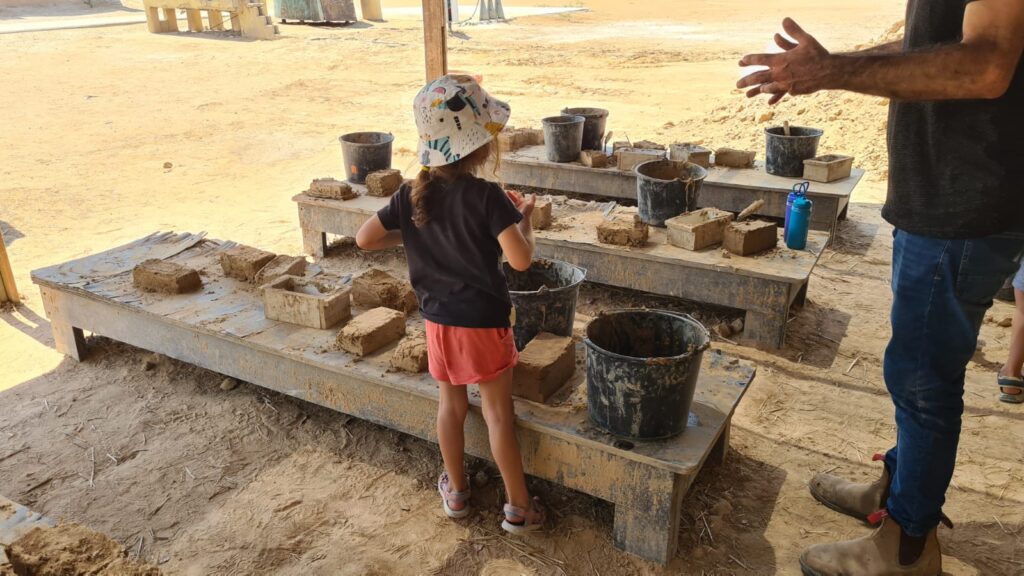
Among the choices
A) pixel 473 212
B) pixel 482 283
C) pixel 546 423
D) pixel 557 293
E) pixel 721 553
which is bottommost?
pixel 721 553

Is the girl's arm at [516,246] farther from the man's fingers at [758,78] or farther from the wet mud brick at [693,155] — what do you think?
the wet mud brick at [693,155]

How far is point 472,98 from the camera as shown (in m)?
2.71

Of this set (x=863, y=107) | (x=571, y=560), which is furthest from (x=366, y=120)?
(x=571, y=560)

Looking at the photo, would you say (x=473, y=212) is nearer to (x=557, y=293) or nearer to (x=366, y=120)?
(x=557, y=293)

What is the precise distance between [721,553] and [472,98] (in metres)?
2.02

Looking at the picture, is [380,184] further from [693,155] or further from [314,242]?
[693,155]

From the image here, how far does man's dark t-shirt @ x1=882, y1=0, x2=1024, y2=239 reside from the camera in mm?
2232

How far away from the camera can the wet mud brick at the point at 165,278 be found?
439 cm

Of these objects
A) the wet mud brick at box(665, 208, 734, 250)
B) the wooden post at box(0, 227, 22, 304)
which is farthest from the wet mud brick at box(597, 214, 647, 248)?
the wooden post at box(0, 227, 22, 304)

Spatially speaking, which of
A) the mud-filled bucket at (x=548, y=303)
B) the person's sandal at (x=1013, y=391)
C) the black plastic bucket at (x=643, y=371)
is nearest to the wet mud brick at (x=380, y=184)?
the mud-filled bucket at (x=548, y=303)

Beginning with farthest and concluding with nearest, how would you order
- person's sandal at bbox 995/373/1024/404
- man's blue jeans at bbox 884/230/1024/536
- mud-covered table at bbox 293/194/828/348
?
mud-covered table at bbox 293/194/828/348, person's sandal at bbox 995/373/1024/404, man's blue jeans at bbox 884/230/1024/536

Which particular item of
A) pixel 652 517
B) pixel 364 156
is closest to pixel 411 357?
pixel 652 517

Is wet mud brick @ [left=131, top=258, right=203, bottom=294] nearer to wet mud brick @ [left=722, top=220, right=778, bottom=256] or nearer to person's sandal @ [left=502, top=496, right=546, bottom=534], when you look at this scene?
person's sandal @ [left=502, top=496, right=546, bottom=534]

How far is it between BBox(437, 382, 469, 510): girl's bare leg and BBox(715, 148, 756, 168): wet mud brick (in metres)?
4.78
